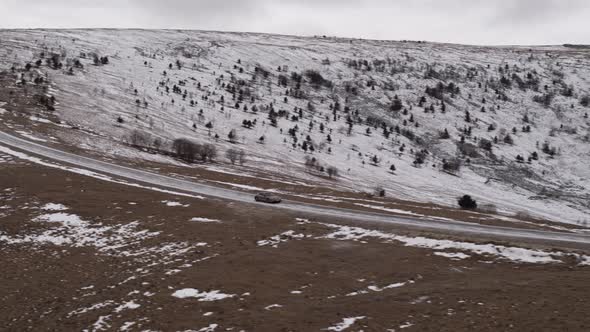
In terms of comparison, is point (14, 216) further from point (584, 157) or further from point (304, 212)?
point (584, 157)

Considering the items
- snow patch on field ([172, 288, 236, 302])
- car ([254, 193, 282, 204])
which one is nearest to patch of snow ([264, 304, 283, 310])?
snow patch on field ([172, 288, 236, 302])

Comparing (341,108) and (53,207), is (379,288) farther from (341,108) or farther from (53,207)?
(341,108)

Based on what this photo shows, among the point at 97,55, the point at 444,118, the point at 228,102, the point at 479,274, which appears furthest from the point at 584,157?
the point at 97,55

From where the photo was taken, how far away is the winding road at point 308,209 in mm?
38344

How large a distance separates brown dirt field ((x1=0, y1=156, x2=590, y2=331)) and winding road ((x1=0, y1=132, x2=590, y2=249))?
19.4 ft

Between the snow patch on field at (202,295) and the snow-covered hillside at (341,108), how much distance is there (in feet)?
161

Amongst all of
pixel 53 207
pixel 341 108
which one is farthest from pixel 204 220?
pixel 341 108

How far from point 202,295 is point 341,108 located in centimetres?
10305

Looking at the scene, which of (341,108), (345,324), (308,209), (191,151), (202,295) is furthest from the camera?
(341,108)

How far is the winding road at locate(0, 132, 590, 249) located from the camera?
38.3 metres

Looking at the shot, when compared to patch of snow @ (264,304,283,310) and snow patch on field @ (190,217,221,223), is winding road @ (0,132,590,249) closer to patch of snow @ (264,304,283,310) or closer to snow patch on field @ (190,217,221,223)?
snow patch on field @ (190,217,221,223)

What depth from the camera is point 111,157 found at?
65562mm

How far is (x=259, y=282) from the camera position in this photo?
2717 cm

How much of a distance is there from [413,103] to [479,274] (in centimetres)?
10869
